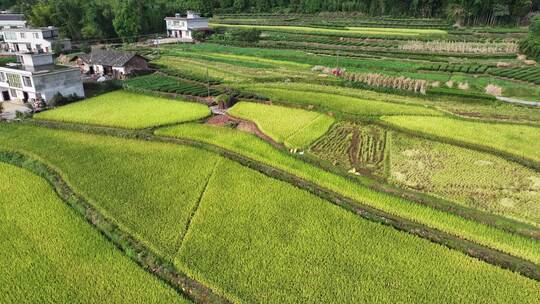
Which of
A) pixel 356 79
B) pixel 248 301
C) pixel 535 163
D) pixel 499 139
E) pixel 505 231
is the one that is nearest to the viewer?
pixel 248 301

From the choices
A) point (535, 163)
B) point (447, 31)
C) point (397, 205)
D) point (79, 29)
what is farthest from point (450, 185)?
point (79, 29)

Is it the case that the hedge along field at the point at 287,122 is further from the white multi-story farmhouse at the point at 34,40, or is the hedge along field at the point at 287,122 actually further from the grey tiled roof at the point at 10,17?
the grey tiled roof at the point at 10,17

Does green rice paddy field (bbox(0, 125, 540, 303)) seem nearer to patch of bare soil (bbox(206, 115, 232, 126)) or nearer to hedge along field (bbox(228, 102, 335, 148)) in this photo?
hedge along field (bbox(228, 102, 335, 148))

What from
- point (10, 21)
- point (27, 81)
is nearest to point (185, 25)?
point (10, 21)

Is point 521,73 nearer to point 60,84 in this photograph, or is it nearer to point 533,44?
point 533,44

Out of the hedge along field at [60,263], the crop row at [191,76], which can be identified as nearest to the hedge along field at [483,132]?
the crop row at [191,76]

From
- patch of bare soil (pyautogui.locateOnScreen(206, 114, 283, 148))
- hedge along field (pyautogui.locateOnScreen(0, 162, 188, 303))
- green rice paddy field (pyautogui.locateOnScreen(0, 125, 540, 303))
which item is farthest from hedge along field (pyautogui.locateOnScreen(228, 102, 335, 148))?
hedge along field (pyautogui.locateOnScreen(0, 162, 188, 303))

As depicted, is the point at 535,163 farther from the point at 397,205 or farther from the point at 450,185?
the point at 397,205
